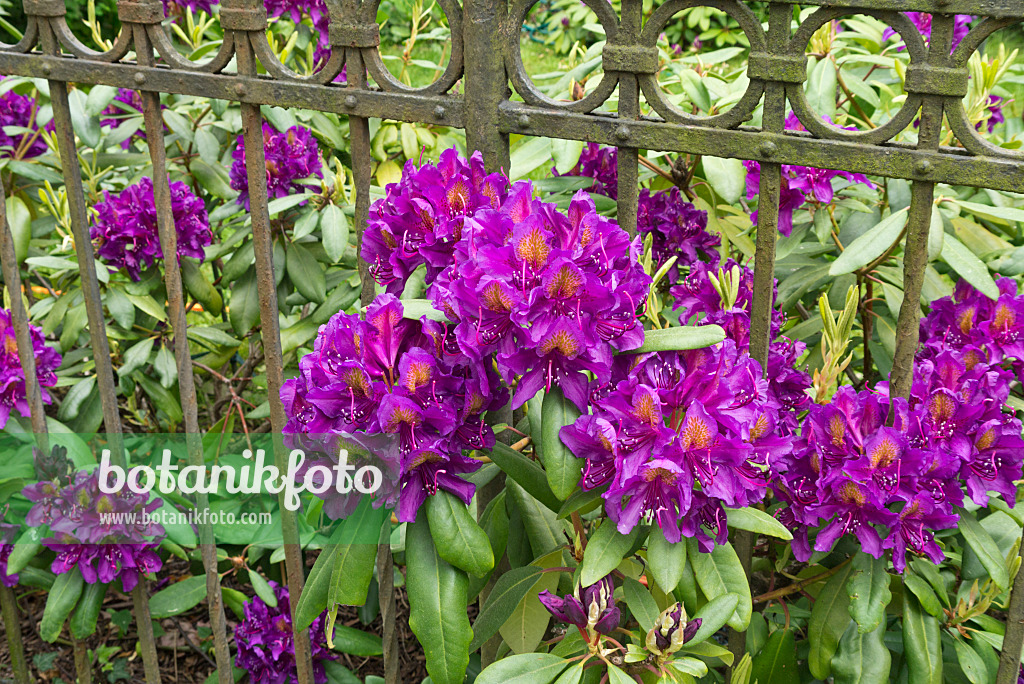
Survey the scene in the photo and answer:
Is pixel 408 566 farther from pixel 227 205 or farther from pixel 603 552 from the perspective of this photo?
pixel 227 205

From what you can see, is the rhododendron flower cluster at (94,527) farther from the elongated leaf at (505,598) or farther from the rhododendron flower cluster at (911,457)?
the rhododendron flower cluster at (911,457)

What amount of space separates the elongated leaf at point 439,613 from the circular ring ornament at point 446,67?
0.65 m

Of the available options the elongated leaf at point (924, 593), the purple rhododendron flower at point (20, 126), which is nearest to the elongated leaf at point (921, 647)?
the elongated leaf at point (924, 593)

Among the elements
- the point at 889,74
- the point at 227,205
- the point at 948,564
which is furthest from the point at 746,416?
the point at 889,74

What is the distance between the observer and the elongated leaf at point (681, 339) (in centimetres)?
107

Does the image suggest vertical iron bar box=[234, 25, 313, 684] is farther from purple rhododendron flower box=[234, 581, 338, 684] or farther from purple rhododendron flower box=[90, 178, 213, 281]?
purple rhododendron flower box=[90, 178, 213, 281]

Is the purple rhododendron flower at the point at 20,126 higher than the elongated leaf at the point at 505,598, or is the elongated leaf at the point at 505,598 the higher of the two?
the purple rhododendron flower at the point at 20,126

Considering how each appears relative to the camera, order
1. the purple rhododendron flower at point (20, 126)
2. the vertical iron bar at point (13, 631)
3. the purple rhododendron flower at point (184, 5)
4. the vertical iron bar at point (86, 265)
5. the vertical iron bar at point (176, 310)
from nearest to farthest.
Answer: the vertical iron bar at point (176, 310) → the vertical iron bar at point (86, 265) → the vertical iron bar at point (13, 631) → the purple rhododendron flower at point (20, 126) → the purple rhododendron flower at point (184, 5)

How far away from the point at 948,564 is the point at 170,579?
1946 mm

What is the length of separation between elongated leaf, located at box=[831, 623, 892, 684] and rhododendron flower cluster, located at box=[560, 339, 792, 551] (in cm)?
37

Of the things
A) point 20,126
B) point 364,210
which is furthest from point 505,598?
point 20,126

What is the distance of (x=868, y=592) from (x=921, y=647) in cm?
15

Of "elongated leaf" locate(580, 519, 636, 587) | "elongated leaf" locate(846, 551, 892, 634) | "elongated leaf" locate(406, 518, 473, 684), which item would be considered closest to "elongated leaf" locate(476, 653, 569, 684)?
"elongated leaf" locate(406, 518, 473, 684)

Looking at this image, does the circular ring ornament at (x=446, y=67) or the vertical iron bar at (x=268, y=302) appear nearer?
the circular ring ornament at (x=446, y=67)
